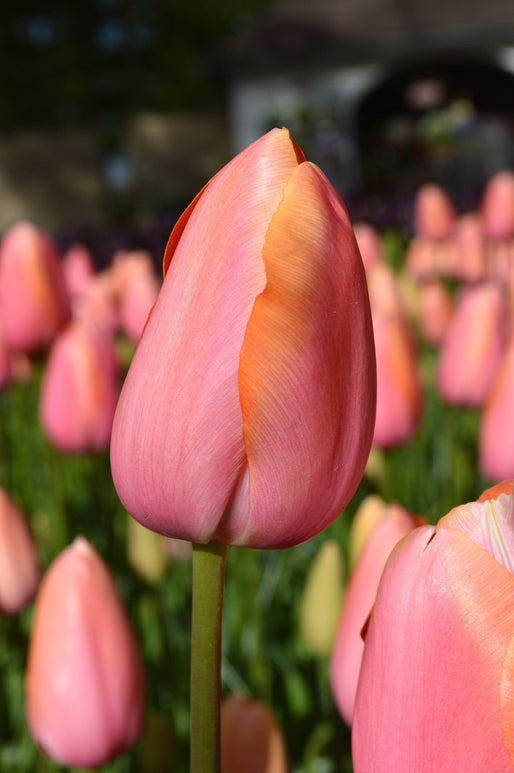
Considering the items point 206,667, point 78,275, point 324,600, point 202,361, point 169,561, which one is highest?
point 202,361

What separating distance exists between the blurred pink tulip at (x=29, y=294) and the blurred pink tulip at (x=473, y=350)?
54 centimetres

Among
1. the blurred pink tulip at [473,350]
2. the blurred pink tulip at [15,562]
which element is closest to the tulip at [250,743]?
the blurred pink tulip at [15,562]

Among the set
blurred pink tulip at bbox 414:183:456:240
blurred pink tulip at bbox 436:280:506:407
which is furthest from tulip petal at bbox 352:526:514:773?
blurred pink tulip at bbox 414:183:456:240

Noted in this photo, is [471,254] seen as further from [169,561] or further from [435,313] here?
[169,561]

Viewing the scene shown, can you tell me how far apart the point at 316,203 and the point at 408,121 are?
18.4 m

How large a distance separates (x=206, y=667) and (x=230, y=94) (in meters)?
14.4

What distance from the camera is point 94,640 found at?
0.54m

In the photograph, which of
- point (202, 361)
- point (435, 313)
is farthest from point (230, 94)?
point (202, 361)

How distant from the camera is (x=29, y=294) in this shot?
120 centimetres

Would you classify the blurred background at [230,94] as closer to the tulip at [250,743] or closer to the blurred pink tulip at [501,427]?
the blurred pink tulip at [501,427]

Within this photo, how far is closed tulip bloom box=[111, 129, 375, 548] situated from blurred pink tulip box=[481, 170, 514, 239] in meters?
1.87

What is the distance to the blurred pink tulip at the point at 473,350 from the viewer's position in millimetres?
1145

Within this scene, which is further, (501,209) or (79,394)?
(501,209)

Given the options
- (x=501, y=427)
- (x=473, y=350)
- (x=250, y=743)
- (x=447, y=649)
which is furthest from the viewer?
(x=473, y=350)
